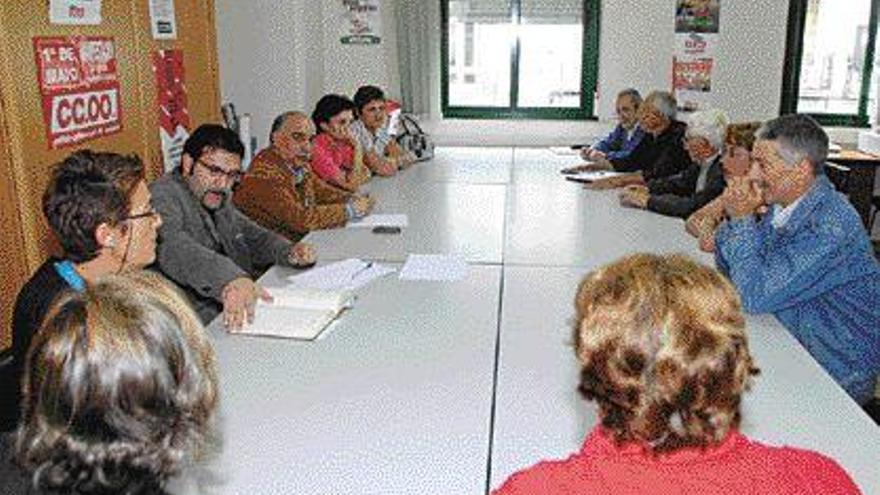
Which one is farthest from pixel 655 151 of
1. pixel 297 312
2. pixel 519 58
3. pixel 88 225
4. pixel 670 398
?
pixel 670 398

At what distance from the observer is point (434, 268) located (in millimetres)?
2789

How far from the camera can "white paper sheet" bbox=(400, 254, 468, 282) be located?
2.69 meters

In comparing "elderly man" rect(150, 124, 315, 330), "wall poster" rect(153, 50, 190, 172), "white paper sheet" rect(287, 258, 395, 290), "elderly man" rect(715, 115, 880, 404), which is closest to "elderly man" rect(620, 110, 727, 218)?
"elderly man" rect(715, 115, 880, 404)

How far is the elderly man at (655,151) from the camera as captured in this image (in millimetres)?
4430

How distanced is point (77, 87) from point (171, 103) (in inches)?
33.3

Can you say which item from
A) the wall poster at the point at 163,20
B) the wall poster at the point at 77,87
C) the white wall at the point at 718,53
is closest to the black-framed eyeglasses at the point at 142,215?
the wall poster at the point at 77,87

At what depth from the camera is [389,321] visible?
2.28 meters

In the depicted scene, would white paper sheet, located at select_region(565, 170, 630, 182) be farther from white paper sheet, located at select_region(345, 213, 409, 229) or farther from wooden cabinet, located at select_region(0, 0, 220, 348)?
wooden cabinet, located at select_region(0, 0, 220, 348)

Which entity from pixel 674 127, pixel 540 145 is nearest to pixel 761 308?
pixel 674 127

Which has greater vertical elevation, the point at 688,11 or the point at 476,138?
the point at 688,11

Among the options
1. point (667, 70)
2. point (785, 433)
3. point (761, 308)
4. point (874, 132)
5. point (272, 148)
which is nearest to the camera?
point (785, 433)

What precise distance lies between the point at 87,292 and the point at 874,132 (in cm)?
616

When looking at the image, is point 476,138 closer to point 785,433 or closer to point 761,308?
point 761,308

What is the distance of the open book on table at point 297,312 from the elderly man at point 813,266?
117 centimetres
